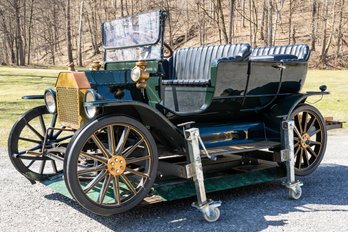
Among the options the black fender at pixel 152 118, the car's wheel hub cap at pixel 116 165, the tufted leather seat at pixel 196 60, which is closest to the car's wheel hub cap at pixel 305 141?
the tufted leather seat at pixel 196 60

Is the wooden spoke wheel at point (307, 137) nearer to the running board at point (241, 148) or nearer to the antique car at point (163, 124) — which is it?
the antique car at point (163, 124)

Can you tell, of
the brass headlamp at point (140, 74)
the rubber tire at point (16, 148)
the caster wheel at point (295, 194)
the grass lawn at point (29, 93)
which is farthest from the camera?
the grass lawn at point (29, 93)

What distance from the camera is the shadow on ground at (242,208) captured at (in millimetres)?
4027

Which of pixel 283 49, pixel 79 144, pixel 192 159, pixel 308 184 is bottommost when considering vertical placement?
pixel 308 184

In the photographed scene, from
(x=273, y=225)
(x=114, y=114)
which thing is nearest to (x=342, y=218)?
(x=273, y=225)

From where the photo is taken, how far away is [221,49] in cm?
603

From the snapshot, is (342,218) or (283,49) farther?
(283,49)

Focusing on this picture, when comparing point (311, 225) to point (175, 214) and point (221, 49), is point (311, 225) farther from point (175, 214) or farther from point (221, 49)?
point (221, 49)

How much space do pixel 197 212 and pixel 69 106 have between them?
1.64 m

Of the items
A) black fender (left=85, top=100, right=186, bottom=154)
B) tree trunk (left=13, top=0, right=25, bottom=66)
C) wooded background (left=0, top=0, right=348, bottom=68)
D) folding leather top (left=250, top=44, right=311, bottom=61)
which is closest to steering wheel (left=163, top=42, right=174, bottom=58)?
folding leather top (left=250, top=44, right=311, bottom=61)

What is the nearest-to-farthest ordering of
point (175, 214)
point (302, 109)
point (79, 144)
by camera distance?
point (79, 144) < point (175, 214) < point (302, 109)

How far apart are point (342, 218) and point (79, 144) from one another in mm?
2505

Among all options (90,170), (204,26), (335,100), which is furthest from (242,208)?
(204,26)

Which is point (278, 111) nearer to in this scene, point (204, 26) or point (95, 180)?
point (95, 180)
